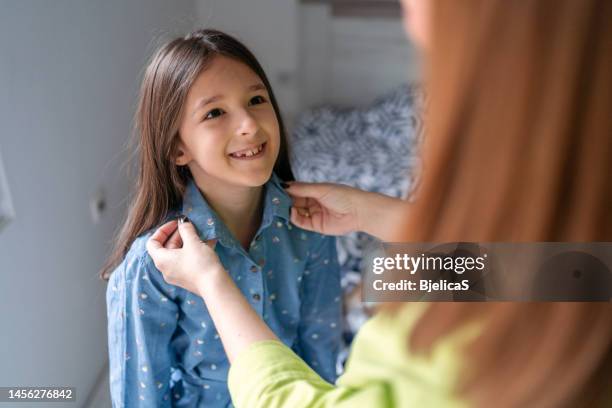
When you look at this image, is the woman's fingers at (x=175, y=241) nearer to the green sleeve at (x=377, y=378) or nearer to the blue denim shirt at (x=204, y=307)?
the blue denim shirt at (x=204, y=307)

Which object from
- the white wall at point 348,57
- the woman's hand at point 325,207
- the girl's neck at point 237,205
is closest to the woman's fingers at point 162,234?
the girl's neck at point 237,205

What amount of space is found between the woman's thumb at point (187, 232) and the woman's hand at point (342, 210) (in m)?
0.22

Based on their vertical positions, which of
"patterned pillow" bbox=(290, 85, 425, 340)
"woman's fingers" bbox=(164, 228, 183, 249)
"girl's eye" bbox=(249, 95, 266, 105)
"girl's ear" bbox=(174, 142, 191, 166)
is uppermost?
"girl's eye" bbox=(249, 95, 266, 105)

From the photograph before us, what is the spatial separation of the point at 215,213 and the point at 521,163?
0.69 meters

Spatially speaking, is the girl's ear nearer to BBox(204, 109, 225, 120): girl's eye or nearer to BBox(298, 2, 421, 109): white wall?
BBox(204, 109, 225, 120): girl's eye

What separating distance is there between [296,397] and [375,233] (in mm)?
467

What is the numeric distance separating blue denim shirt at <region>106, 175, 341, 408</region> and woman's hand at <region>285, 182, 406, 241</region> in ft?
0.11

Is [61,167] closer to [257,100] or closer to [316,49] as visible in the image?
[257,100]

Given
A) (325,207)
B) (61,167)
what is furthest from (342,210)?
(61,167)

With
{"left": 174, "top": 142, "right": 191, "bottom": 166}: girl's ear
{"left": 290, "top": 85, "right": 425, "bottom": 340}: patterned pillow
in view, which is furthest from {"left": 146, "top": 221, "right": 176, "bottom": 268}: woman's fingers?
{"left": 290, "top": 85, "right": 425, "bottom": 340}: patterned pillow

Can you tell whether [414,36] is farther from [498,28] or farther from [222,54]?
[222,54]

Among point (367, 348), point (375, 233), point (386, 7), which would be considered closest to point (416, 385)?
point (367, 348)

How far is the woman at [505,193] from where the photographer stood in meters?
0.45

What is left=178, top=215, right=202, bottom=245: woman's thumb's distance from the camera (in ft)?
3.05
